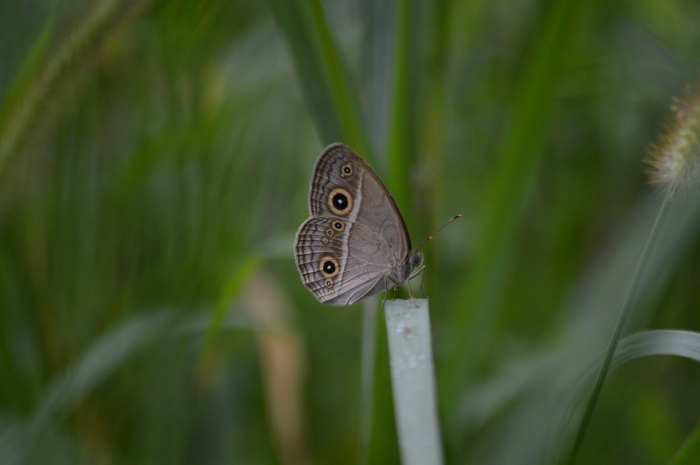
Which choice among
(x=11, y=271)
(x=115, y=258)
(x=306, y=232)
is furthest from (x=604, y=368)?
(x=11, y=271)

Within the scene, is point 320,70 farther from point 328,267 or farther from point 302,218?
point 302,218

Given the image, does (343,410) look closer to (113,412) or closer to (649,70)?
(113,412)

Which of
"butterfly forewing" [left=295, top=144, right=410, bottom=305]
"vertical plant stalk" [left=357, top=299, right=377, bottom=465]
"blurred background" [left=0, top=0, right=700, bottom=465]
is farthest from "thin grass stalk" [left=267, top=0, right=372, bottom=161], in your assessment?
"vertical plant stalk" [left=357, top=299, right=377, bottom=465]

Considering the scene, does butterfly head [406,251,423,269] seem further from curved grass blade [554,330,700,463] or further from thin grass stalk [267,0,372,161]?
curved grass blade [554,330,700,463]

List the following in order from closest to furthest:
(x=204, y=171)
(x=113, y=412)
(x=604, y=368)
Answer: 1. (x=604, y=368)
2. (x=204, y=171)
3. (x=113, y=412)

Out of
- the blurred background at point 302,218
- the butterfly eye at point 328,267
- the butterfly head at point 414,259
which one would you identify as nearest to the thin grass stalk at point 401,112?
the blurred background at point 302,218

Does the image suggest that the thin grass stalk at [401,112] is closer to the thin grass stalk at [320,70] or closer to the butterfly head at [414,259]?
the thin grass stalk at [320,70]
